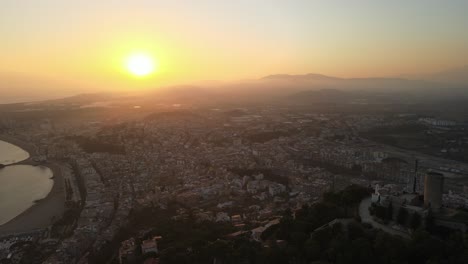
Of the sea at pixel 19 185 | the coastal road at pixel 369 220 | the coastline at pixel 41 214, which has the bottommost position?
the sea at pixel 19 185

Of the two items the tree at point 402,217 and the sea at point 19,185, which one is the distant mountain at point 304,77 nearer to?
the sea at point 19,185

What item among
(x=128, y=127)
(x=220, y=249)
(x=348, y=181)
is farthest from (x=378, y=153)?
(x=128, y=127)

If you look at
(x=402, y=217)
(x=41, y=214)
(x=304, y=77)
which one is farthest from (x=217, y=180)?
(x=304, y=77)

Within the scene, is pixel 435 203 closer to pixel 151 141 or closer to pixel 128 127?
pixel 151 141

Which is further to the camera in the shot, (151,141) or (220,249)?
(151,141)

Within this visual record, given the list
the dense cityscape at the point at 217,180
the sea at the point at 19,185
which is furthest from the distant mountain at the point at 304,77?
the sea at the point at 19,185

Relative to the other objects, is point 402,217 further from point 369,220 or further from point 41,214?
point 41,214
